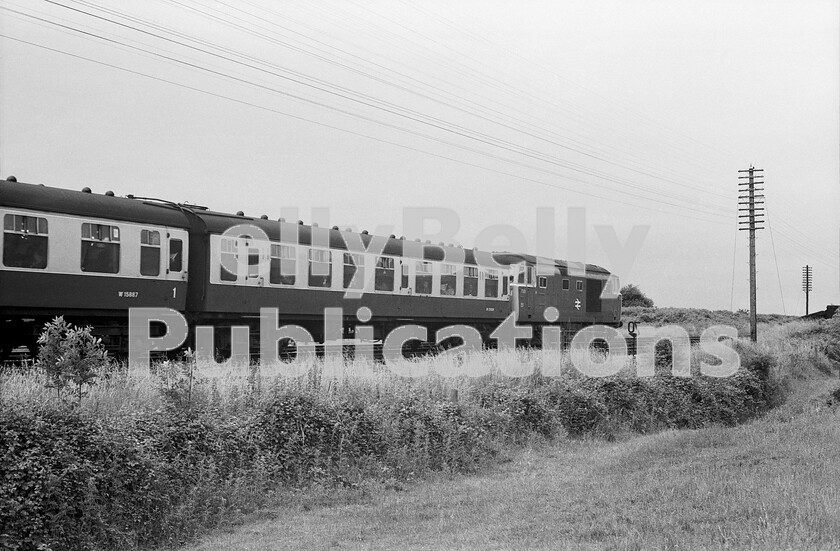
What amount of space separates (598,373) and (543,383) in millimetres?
2166

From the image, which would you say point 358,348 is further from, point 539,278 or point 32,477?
point 32,477

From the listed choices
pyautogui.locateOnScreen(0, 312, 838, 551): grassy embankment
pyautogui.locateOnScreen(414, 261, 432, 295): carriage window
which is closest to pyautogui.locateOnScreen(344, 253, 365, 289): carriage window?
pyautogui.locateOnScreen(414, 261, 432, 295): carriage window

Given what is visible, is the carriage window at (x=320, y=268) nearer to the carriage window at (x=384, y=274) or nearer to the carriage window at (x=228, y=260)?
the carriage window at (x=384, y=274)

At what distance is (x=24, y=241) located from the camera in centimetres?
1503

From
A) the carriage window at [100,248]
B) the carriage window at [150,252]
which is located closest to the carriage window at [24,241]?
the carriage window at [100,248]

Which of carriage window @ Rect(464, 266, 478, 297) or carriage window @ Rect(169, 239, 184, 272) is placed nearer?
carriage window @ Rect(169, 239, 184, 272)

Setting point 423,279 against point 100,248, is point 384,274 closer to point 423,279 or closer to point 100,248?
point 423,279

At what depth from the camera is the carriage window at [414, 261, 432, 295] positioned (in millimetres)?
24714

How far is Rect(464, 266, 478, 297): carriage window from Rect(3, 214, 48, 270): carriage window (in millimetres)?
14450

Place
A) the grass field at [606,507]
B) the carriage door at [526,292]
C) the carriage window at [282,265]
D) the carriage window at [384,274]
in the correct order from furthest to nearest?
the carriage door at [526,292] < the carriage window at [384,274] < the carriage window at [282,265] < the grass field at [606,507]

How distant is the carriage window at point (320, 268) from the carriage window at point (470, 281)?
6.54m

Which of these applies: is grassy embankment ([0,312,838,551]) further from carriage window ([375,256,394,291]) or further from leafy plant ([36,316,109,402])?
carriage window ([375,256,394,291])

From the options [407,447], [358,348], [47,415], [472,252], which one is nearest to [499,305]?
[472,252]

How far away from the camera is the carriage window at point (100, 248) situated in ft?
53.0
